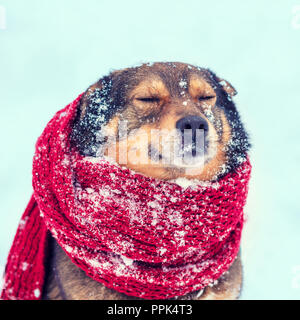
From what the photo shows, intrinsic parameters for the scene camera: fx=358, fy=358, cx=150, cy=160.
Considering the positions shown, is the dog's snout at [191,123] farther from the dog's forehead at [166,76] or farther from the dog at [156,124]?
the dog's forehead at [166,76]

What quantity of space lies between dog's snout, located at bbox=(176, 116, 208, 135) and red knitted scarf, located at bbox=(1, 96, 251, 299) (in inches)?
9.7

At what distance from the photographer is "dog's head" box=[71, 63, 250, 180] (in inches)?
56.2

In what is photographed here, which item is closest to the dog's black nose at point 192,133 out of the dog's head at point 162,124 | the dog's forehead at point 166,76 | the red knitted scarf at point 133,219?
the dog's head at point 162,124

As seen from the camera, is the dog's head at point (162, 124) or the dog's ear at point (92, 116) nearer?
the dog's head at point (162, 124)

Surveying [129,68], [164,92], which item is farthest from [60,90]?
[164,92]

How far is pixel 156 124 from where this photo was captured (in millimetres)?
1481

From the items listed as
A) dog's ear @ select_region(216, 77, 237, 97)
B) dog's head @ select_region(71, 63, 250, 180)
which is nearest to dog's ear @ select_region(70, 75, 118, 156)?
dog's head @ select_region(71, 63, 250, 180)

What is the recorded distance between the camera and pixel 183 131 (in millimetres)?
1389

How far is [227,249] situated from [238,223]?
15 cm

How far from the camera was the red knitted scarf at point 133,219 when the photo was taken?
1.47 meters

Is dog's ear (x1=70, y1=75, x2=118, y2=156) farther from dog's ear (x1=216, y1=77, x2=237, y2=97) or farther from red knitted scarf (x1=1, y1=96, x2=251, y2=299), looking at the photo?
dog's ear (x1=216, y1=77, x2=237, y2=97)

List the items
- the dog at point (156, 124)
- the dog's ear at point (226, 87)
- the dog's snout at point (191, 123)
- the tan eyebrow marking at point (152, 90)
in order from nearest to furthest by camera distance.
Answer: the dog's snout at point (191, 123)
the dog at point (156, 124)
the tan eyebrow marking at point (152, 90)
the dog's ear at point (226, 87)

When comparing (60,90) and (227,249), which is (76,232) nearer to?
(227,249)

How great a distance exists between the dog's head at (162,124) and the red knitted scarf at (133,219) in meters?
0.06
